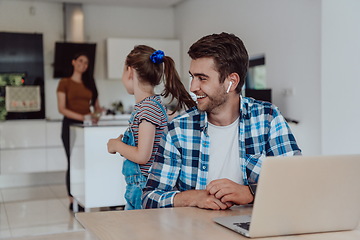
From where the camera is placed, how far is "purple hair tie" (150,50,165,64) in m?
2.38

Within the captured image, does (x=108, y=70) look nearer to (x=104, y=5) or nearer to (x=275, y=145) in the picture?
(x=104, y=5)

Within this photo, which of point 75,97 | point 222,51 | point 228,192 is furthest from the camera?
point 75,97

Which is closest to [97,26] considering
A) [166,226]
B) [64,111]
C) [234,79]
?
[64,111]

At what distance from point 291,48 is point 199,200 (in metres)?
3.21

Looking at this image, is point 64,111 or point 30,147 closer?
point 64,111

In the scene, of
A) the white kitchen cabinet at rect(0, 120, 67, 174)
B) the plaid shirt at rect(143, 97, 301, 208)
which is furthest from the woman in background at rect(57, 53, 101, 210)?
the plaid shirt at rect(143, 97, 301, 208)

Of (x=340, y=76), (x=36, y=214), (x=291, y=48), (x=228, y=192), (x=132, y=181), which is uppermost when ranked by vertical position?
(x=291, y=48)

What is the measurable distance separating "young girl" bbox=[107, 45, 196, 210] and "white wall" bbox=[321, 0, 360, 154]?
1.82 metres

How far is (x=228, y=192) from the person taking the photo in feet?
5.03

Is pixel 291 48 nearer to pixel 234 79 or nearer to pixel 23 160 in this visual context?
pixel 234 79

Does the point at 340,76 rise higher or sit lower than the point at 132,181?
higher

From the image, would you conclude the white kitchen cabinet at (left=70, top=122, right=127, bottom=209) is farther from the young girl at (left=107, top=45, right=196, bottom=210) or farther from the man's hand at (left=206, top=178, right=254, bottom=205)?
the man's hand at (left=206, top=178, right=254, bottom=205)

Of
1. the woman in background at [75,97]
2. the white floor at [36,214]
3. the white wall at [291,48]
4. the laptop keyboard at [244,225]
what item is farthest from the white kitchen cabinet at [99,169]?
the laptop keyboard at [244,225]

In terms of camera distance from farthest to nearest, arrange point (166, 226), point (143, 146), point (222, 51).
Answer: point (143, 146) → point (222, 51) → point (166, 226)
